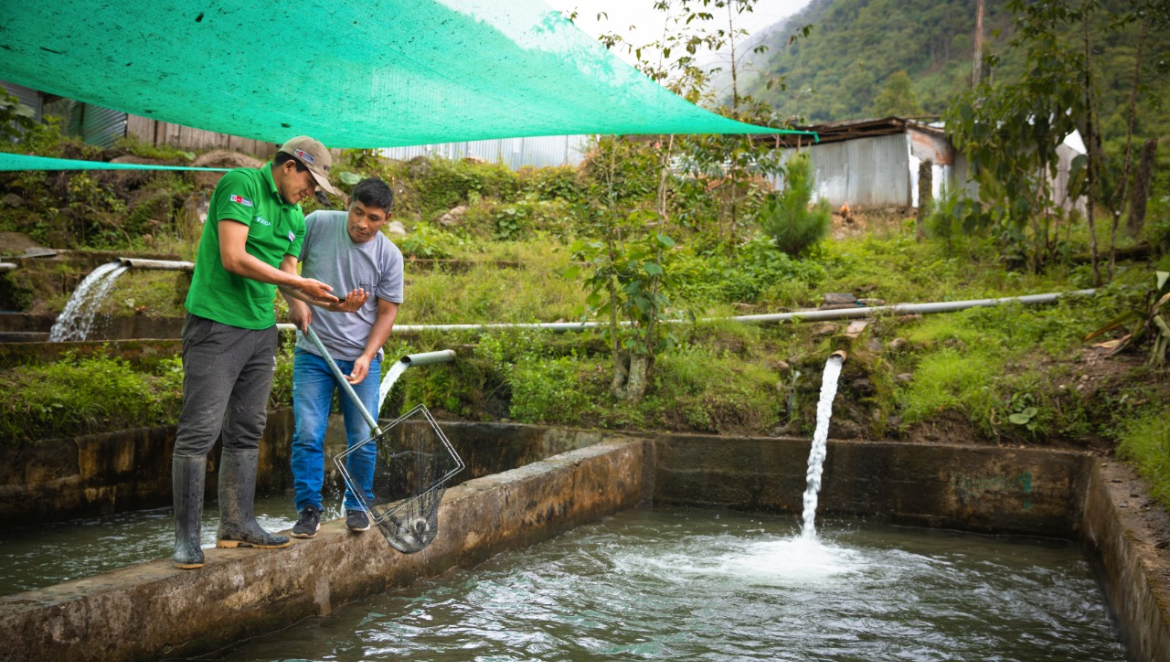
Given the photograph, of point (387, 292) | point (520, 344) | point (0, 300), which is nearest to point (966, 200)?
point (520, 344)

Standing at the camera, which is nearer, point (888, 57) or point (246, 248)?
point (246, 248)

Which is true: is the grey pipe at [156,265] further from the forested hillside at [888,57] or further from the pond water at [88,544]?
the forested hillside at [888,57]

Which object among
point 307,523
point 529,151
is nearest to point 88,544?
point 307,523

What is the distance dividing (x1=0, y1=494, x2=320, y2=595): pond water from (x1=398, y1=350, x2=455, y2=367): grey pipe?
1.49m

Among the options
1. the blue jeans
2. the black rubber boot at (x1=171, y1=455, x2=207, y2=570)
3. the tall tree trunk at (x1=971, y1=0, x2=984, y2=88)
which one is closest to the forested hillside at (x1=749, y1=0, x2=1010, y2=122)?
the tall tree trunk at (x1=971, y1=0, x2=984, y2=88)

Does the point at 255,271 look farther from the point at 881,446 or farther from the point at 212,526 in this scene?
the point at 881,446

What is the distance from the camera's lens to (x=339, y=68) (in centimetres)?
410

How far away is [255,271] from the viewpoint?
9.77 ft

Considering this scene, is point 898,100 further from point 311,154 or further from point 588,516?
point 311,154

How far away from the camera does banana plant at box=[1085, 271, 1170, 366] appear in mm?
5922

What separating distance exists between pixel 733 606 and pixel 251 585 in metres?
2.18

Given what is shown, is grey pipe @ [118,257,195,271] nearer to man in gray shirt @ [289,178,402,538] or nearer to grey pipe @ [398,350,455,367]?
grey pipe @ [398,350,455,367]

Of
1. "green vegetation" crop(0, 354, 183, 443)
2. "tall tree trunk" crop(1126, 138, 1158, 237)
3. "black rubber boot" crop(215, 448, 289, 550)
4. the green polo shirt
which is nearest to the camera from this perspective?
the green polo shirt

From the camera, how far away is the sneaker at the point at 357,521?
3590mm
